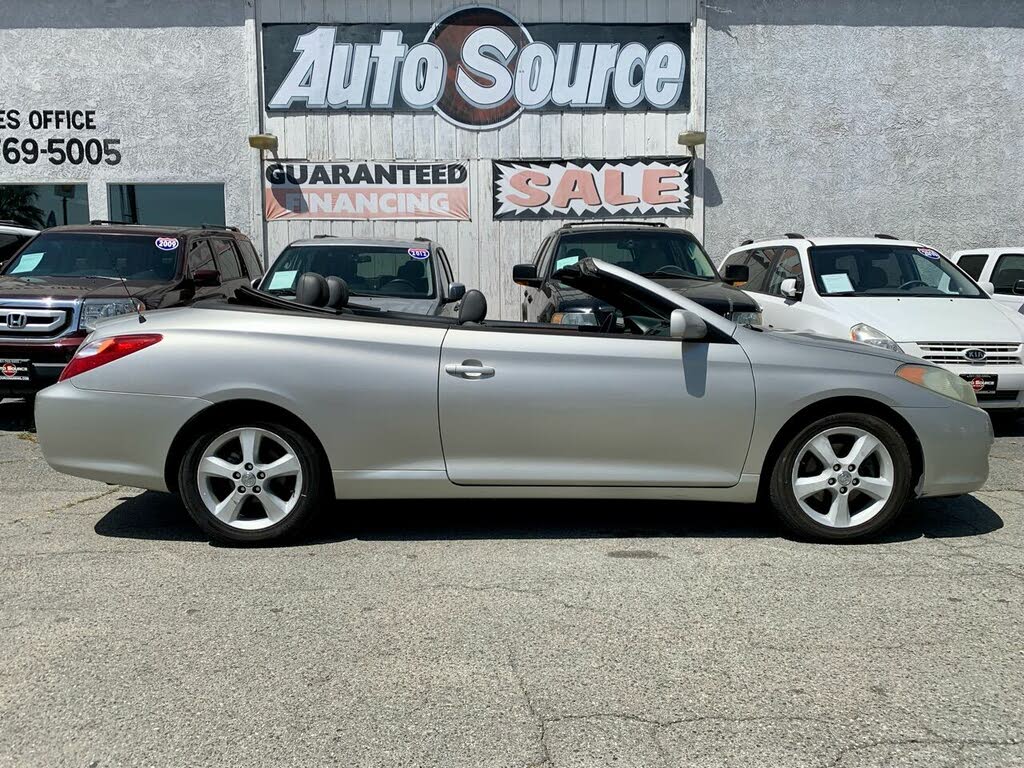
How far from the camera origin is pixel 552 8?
14289 millimetres

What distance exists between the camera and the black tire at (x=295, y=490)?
15.8 feet

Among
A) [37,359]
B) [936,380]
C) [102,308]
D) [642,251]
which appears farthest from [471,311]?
[642,251]

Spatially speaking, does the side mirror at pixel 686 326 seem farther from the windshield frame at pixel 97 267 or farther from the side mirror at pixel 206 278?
the windshield frame at pixel 97 267

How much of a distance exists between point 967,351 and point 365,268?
212 inches

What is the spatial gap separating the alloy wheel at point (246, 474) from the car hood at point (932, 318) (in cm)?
535

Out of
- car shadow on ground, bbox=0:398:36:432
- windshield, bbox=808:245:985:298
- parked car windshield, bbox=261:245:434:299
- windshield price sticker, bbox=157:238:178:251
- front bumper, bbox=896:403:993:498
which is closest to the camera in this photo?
front bumper, bbox=896:403:993:498

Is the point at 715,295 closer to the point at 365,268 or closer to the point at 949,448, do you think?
the point at 365,268

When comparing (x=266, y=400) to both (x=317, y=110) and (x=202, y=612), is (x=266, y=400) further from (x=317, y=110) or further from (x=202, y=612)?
(x=317, y=110)

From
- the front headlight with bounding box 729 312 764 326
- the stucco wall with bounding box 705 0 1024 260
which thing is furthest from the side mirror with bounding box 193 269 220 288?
the stucco wall with bounding box 705 0 1024 260

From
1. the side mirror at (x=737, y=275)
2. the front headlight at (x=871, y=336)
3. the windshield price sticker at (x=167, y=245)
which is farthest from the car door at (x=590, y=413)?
the windshield price sticker at (x=167, y=245)

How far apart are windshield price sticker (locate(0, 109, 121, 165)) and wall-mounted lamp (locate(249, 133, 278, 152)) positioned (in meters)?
2.26

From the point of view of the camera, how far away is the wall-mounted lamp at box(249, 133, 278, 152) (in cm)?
1394

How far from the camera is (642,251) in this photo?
9.75 m

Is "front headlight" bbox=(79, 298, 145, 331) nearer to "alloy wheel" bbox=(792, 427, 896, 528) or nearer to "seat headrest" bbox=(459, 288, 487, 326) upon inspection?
"seat headrest" bbox=(459, 288, 487, 326)
